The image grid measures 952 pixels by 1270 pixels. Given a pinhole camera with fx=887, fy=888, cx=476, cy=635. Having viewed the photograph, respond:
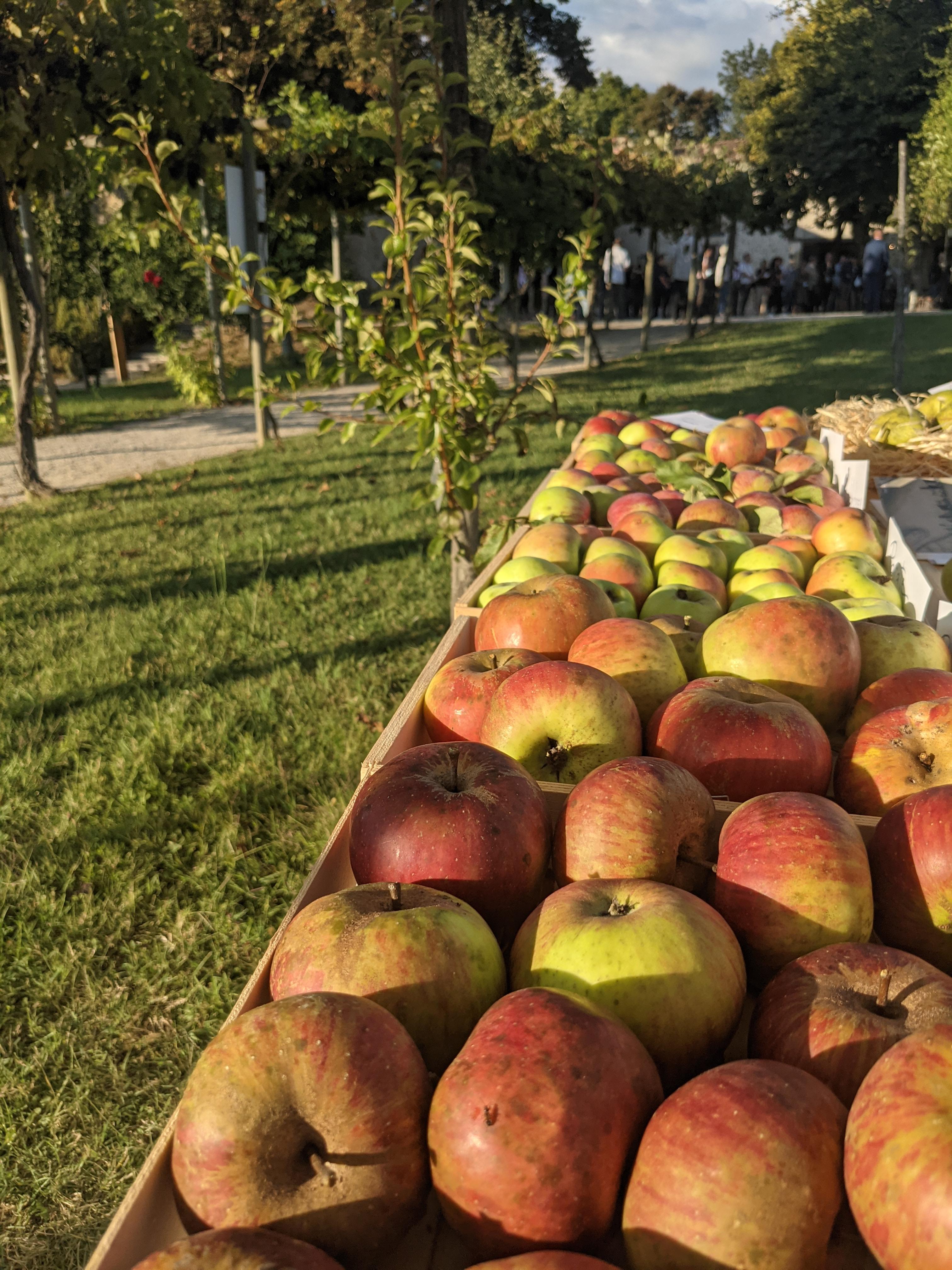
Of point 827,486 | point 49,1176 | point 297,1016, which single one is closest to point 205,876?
point 49,1176

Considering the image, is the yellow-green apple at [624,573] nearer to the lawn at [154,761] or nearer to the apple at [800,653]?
the apple at [800,653]

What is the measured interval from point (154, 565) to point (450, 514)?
2.69 metres

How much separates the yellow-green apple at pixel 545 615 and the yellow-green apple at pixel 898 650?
624mm

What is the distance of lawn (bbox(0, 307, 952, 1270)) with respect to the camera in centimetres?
214

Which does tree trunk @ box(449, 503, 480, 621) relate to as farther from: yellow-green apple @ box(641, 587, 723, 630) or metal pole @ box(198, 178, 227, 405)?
metal pole @ box(198, 178, 227, 405)

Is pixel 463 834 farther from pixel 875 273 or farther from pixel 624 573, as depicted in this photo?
pixel 875 273

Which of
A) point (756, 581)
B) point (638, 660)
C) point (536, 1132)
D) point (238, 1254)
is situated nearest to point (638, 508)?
point (756, 581)

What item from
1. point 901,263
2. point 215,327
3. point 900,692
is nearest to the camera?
point 900,692

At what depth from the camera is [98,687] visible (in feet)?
13.0

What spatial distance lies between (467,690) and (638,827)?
63 centimetres

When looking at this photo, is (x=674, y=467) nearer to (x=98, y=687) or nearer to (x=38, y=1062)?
(x=98, y=687)

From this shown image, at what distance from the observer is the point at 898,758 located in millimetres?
1629

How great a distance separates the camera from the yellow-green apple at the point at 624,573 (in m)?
2.63

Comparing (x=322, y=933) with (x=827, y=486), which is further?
(x=827, y=486)
